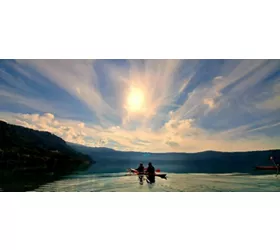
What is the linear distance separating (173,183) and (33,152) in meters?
2.03

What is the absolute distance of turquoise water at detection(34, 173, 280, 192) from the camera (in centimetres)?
399

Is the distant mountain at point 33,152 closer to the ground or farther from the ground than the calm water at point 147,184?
farther from the ground

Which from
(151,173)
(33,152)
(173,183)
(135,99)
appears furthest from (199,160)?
(33,152)

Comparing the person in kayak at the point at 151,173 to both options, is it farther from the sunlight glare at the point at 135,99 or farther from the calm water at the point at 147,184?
the sunlight glare at the point at 135,99

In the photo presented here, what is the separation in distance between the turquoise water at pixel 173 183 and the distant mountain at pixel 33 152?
0.25 m

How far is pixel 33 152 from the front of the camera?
425 cm

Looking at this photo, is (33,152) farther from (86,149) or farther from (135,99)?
(135,99)

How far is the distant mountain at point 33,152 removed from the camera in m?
4.12

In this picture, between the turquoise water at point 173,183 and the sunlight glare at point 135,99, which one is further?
the sunlight glare at point 135,99

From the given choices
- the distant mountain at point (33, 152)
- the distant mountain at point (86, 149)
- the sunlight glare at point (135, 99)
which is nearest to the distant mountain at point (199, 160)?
the distant mountain at point (86, 149)

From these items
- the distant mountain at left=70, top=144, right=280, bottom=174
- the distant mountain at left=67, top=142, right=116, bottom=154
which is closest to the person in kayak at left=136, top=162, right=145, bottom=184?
the distant mountain at left=70, top=144, right=280, bottom=174

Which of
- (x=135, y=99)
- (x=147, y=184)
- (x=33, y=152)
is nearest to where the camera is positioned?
(x=147, y=184)

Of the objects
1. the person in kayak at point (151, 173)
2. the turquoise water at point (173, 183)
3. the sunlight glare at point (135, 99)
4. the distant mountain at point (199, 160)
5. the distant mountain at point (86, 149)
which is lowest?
the turquoise water at point (173, 183)
